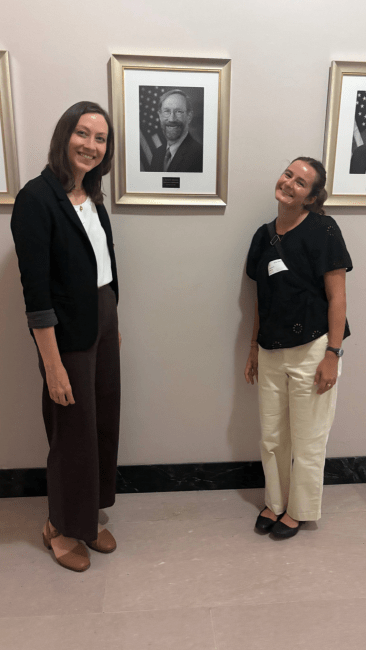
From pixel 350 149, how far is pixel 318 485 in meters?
1.45

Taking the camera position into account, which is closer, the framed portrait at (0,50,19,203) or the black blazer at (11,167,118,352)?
the black blazer at (11,167,118,352)

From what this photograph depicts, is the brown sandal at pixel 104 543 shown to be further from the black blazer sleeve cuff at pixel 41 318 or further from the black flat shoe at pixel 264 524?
the black blazer sleeve cuff at pixel 41 318

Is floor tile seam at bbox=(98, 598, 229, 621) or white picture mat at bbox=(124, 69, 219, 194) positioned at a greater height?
white picture mat at bbox=(124, 69, 219, 194)

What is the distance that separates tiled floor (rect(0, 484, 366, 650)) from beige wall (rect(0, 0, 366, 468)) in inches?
12.3

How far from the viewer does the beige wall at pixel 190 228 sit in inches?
71.7

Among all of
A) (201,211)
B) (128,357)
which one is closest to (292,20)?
(201,211)

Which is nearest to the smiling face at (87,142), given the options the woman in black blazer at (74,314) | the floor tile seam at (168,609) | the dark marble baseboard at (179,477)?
the woman in black blazer at (74,314)

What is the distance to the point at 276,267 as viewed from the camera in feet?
6.02

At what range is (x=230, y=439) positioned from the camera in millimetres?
2277

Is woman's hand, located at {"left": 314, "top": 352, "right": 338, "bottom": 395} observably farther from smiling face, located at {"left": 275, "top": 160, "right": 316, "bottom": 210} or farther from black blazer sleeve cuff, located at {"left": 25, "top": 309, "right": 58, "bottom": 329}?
black blazer sleeve cuff, located at {"left": 25, "top": 309, "right": 58, "bottom": 329}

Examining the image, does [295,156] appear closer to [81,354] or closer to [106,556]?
[81,354]

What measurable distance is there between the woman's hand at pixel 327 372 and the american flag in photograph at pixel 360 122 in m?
0.93

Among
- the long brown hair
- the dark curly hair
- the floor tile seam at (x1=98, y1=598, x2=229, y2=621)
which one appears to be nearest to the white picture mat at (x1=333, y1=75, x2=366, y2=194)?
the dark curly hair

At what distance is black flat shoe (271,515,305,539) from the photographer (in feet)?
6.46
